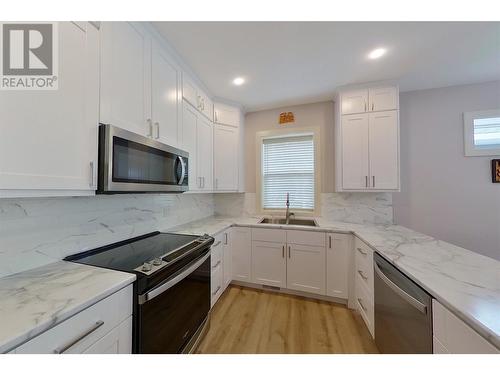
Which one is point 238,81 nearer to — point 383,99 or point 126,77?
point 126,77

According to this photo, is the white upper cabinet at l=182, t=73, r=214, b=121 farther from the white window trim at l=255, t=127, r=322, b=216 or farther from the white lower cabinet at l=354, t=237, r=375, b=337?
the white lower cabinet at l=354, t=237, r=375, b=337

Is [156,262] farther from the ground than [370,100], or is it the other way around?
[370,100]

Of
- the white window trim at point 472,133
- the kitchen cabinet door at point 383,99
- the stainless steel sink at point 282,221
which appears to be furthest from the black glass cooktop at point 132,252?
the white window trim at point 472,133

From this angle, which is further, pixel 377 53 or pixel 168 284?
pixel 377 53

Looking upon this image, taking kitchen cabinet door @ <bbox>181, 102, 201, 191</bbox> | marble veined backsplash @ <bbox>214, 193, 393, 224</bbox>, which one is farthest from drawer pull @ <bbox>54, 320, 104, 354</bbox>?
marble veined backsplash @ <bbox>214, 193, 393, 224</bbox>

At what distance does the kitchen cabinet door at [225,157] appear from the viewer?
2.49 metres

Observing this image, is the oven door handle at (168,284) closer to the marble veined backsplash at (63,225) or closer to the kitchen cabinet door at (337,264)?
the marble veined backsplash at (63,225)

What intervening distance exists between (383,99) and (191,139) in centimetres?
220

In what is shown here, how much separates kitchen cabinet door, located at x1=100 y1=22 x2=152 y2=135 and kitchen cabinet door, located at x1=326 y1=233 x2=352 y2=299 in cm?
206

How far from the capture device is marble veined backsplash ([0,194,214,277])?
92cm

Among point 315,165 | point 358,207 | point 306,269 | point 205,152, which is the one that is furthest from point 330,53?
point 306,269

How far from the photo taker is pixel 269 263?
7.35 ft
